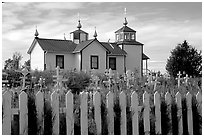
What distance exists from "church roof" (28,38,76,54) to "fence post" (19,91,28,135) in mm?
18408

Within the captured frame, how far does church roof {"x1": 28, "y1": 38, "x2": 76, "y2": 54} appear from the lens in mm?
22766

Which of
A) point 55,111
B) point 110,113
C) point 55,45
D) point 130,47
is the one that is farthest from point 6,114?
point 130,47

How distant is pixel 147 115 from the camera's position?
15.7ft

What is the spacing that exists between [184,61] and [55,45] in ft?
31.7

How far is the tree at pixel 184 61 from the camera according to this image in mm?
22484

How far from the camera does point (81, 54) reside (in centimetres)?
2297

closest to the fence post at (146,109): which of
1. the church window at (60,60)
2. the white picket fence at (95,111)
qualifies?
the white picket fence at (95,111)

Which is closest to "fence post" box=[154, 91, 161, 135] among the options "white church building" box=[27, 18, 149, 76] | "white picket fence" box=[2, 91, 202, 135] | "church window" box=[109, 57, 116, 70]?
"white picket fence" box=[2, 91, 202, 135]

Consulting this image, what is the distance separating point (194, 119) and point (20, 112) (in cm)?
278

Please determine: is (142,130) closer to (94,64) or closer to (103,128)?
(103,128)

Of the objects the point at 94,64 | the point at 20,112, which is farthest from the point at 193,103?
the point at 94,64

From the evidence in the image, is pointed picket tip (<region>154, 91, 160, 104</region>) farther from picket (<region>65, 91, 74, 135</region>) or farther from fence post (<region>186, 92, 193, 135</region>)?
picket (<region>65, 91, 74, 135</region>)

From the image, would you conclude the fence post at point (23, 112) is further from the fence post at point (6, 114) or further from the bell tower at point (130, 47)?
the bell tower at point (130, 47)

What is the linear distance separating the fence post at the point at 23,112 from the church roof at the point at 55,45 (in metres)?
18.4
